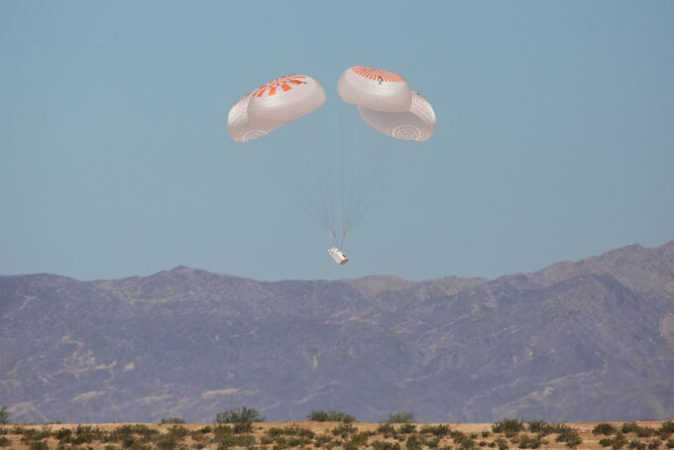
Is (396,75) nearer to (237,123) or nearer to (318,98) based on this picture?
(318,98)

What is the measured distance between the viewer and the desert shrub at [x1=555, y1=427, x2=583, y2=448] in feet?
167

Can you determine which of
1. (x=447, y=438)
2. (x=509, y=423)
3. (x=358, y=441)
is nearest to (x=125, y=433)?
(x=358, y=441)

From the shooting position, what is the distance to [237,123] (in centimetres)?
6347

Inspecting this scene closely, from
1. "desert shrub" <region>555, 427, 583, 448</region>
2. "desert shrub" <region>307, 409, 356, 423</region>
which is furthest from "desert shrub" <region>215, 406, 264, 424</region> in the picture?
"desert shrub" <region>555, 427, 583, 448</region>

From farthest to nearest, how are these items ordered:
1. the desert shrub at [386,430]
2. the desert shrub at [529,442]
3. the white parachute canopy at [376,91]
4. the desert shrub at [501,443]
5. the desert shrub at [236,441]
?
the white parachute canopy at [376,91], the desert shrub at [386,430], the desert shrub at [236,441], the desert shrub at [529,442], the desert shrub at [501,443]

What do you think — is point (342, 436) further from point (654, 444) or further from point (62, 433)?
point (654, 444)

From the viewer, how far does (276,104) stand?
61250 millimetres

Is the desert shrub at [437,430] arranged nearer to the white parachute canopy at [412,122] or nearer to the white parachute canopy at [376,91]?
the white parachute canopy at [376,91]

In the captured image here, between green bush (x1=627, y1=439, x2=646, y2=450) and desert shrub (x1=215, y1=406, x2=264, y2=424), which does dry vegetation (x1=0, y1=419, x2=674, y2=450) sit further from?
desert shrub (x1=215, y1=406, x2=264, y2=424)

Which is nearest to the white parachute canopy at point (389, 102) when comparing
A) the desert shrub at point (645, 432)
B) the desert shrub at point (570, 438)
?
the desert shrub at point (570, 438)

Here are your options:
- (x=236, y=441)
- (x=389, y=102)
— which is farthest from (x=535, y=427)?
(x=389, y=102)

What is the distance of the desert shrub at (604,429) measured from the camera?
53.4 m

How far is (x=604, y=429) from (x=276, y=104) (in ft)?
79.8

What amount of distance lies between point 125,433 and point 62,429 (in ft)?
10.8
